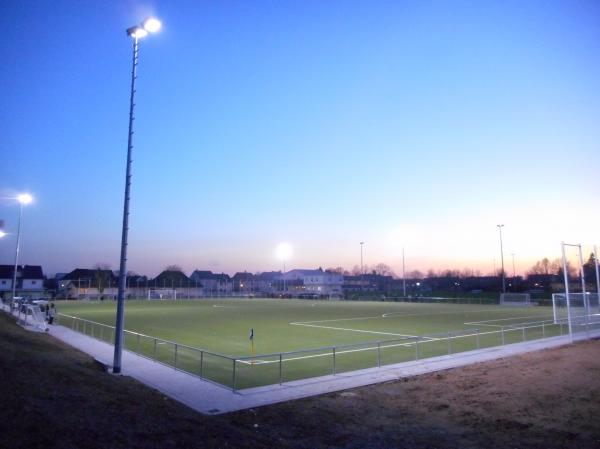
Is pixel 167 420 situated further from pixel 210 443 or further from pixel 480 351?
pixel 480 351

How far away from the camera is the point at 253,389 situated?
13562 mm

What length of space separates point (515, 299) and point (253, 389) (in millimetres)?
66335

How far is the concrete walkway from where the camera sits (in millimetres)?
12102

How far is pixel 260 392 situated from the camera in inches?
516

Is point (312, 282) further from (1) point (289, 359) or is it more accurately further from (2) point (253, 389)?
(2) point (253, 389)

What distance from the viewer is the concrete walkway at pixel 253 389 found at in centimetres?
1210

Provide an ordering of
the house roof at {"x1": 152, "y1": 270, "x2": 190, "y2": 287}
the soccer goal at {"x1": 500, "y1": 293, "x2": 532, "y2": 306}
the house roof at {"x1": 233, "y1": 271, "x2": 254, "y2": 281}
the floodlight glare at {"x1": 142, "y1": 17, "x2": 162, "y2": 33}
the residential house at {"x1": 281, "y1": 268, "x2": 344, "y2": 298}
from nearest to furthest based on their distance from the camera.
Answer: the floodlight glare at {"x1": 142, "y1": 17, "x2": 162, "y2": 33}, the soccer goal at {"x1": 500, "y1": 293, "x2": 532, "y2": 306}, the house roof at {"x1": 152, "y1": 270, "x2": 190, "y2": 287}, the residential house at {"x1": 281, "y1": 268, "x2": 344, "y2": 298}, the house roof at {"x1": 233, "y1": 271, "x2": 254, "y2": 281}

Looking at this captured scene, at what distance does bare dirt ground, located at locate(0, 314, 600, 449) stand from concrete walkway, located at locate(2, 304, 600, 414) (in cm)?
51

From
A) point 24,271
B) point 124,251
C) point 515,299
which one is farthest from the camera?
point 24,271

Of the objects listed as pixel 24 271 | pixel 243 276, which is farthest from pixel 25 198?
pixel 243 276

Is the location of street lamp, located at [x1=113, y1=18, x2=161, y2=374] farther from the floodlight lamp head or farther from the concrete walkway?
the concrete walkway

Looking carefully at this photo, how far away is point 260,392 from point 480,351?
1181 cm

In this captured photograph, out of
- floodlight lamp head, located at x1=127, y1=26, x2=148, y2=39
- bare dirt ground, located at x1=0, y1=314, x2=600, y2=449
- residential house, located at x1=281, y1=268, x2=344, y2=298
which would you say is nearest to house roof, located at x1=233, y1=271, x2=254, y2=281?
residential house, located at x1=281, y1=268, x2=344, y2=298

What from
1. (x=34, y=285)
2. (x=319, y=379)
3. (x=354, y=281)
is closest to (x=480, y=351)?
(x=319, y=379)
